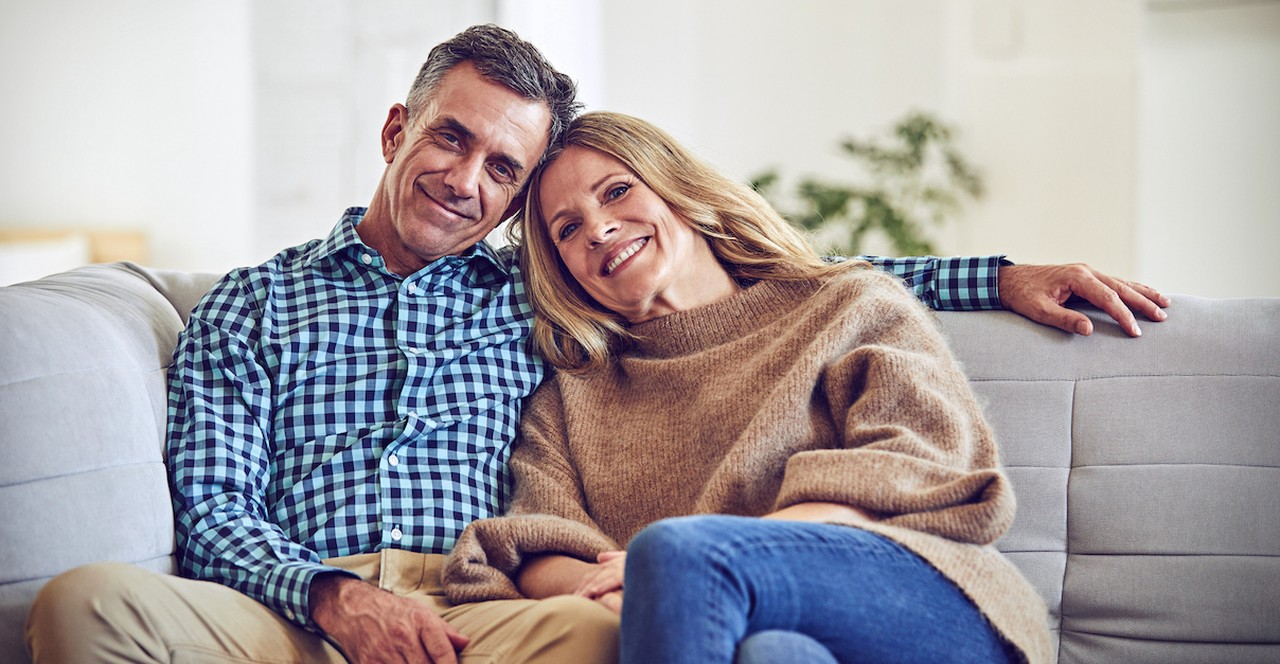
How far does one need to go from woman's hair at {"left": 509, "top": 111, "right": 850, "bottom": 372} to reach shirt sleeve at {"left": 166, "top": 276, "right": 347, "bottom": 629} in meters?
0.42

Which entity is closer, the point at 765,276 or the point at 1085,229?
the point at 765,276

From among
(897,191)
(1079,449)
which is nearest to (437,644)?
(1079,449)

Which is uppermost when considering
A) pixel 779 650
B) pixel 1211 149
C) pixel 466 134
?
pixel 466 134

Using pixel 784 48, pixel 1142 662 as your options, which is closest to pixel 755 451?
pixel 1142 662

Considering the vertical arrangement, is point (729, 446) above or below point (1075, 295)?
below

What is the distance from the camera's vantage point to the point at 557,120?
5.97 feet

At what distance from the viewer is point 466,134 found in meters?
1.73

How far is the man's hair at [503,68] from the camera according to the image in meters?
1.74

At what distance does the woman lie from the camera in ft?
3.56

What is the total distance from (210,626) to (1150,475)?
123 cm

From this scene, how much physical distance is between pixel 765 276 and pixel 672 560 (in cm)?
75

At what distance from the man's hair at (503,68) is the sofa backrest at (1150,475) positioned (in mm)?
765

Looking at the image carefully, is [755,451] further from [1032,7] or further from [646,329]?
[1032,7]

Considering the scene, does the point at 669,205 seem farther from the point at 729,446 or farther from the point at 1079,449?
the point at 1079,449
